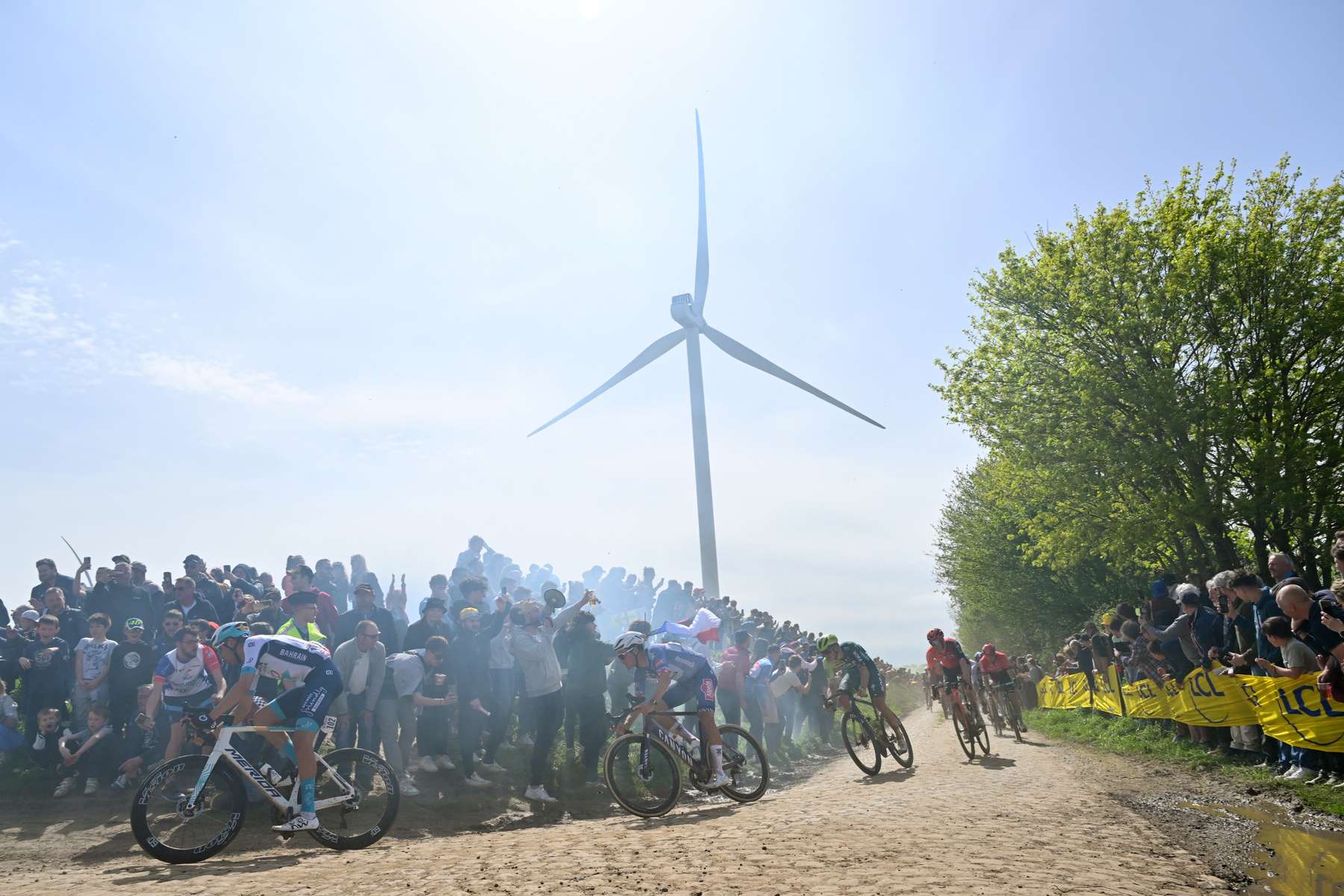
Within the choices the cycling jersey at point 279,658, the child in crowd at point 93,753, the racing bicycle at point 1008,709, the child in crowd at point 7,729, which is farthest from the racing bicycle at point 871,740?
the child in crowd at point 7,729

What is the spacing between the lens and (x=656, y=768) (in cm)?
855

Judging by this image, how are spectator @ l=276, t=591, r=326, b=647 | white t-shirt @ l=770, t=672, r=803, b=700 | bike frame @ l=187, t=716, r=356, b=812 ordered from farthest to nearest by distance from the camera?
white t-shirt @ l=770, t=672, r=803, b=700
spectator @ l=276, t=591, r=326, b=647
bike frame @ l=187, t=716, r=356, b=812

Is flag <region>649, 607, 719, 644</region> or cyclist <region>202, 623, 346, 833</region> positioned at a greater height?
flag <region>649, 607, 719, 644</region>

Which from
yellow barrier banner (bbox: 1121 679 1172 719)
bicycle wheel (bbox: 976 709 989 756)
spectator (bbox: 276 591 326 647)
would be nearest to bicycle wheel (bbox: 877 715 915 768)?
bicycle wheel (bbox: 976 709 989 756)

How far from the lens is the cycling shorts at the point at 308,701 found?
270 inches

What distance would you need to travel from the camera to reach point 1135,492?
2208cm

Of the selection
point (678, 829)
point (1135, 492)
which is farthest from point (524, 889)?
point (1135, 492)

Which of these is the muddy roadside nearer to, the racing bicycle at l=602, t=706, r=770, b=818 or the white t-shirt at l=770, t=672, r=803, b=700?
the racing bicycle at l=602, t=706, r=770, b=818

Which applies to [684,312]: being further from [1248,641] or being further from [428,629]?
[1248,641]

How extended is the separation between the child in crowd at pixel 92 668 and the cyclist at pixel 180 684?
3.07ft

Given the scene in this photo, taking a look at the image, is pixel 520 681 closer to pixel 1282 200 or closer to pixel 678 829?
pixel 678 829

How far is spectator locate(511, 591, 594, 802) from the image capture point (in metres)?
9.65

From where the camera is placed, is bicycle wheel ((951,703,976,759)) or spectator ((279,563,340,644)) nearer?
spectator ((279,563,340,644))

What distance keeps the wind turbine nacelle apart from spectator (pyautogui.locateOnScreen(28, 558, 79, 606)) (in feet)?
77.3
